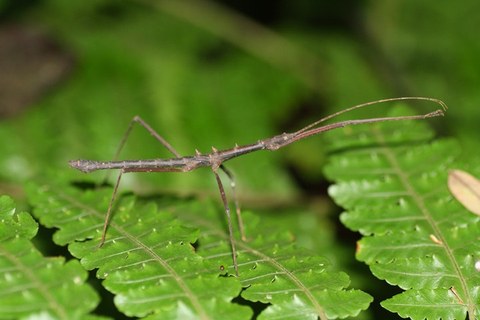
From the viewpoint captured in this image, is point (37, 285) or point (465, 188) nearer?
point (37, 285)

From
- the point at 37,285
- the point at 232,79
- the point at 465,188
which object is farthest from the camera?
the point at 232,79

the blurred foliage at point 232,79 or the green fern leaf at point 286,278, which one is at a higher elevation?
the blurred foliage at point 232,79

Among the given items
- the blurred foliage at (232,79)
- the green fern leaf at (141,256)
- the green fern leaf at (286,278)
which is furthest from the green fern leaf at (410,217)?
the blurred foliage at (232,79)

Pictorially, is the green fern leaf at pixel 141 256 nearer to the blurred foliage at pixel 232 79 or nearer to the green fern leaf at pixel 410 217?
the green fern leaf at pixel 410 217

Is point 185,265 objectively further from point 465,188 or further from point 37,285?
point 465,188

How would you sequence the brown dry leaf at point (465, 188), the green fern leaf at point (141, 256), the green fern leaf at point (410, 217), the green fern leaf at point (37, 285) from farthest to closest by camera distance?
the brown dry leaf at point (465, 188), the green fern leaf at point (410, 217), the green fern leaf at point (141, 256), the green fern leaf at point (37, 285)

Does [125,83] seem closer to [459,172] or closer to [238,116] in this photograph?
[238,116]

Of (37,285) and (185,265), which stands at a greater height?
(185,265)

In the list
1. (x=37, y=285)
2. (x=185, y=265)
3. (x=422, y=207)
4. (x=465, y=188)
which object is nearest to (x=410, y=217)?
(x=422, y=207)
